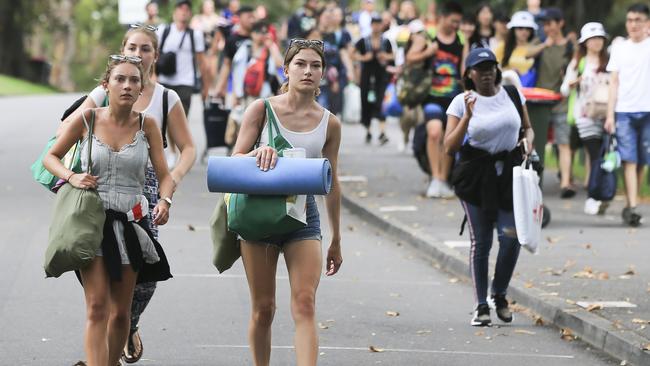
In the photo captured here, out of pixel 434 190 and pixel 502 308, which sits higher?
pixel 502 308

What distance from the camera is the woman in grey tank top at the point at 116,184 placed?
23.3 ft

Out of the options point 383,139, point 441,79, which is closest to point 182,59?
point 441,79

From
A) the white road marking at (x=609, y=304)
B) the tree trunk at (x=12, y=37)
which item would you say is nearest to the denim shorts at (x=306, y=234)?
the white road marking at (x=609, y=304)

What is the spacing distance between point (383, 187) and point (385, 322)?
8.74 metres

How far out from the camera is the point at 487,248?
33.2ft

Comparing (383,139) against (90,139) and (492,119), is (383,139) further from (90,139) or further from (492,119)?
(90,139)

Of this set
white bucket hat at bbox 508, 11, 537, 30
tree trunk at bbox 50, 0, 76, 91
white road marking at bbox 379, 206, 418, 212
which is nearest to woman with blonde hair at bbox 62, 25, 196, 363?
white road marking at bbox 379, 206, 418, 212

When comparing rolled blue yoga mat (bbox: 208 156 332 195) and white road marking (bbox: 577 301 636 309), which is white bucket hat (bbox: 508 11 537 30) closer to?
white road marking (bbox: 577 301 636 309)

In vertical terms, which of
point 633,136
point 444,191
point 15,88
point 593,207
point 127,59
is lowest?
point 15,88

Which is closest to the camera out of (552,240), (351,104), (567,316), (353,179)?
(567,316)

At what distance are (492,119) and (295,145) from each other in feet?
9.82

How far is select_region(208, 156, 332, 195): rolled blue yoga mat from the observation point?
22.3 ft

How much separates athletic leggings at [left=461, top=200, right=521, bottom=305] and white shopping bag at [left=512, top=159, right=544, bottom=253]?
17 centimetres

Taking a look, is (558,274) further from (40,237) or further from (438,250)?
(40,237)
